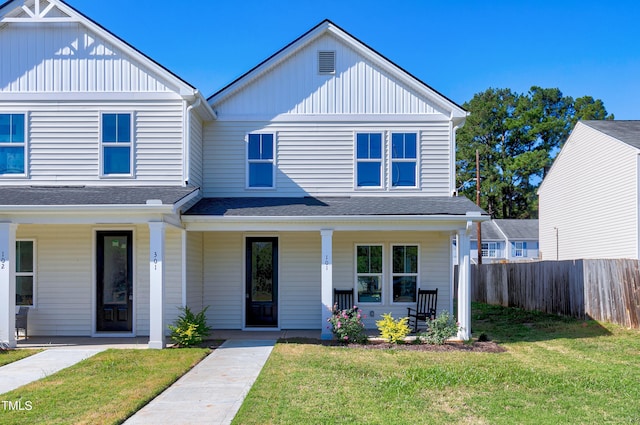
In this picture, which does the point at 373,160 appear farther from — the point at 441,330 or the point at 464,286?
the point at 441,330

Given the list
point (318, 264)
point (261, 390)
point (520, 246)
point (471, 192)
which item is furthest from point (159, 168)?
point (471, 192)

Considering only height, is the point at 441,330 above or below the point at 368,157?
below

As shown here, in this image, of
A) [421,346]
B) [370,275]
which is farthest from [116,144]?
[421,346]

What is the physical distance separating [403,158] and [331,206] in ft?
7.92

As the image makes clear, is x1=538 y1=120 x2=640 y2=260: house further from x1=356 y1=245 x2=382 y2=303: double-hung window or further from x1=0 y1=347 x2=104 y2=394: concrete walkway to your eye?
x1=0 y1=347 x2=104 y2=394: concrete walkway

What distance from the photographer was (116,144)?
12.9 m

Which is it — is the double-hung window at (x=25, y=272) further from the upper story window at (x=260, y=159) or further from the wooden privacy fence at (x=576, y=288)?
the wooden privacy fence at (x=576, y=288)

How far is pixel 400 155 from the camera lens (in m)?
14.2

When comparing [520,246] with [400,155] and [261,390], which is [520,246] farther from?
[261,390]

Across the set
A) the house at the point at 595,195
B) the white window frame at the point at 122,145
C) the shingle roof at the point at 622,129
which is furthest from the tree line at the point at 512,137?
the white window frame at the point at 122,145

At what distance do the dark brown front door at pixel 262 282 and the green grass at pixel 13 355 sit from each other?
4.77 meters

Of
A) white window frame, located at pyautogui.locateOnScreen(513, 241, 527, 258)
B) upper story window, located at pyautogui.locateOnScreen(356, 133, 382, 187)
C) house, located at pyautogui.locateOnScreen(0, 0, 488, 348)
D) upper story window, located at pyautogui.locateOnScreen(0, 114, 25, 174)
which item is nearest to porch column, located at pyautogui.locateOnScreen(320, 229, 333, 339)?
house, located at pyautogui.locateOnScreen(0, 0, 488, 348)

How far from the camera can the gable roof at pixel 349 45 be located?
14.0 meters

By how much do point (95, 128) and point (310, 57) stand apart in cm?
518
